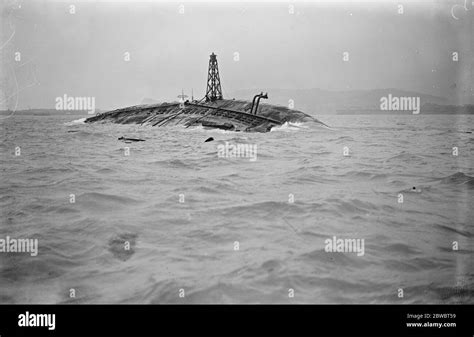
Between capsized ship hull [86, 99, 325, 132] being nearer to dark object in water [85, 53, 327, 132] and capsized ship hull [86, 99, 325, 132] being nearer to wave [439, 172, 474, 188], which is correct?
dark object in water [85, 53, 327, 132]

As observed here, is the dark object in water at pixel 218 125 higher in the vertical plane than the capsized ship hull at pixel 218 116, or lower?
lower

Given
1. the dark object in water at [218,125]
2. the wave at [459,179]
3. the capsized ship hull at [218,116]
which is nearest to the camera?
the wave at [459,179]

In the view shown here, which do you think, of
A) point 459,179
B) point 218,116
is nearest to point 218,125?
point 218,116

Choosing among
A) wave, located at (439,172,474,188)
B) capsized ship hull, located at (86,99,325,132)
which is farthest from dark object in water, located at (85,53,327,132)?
wave, located at (439,172,474,188)

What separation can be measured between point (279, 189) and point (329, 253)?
4.21 meters

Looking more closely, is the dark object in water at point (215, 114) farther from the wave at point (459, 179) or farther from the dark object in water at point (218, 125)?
the wave at point (459, 179)

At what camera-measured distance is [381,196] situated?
31.7ft

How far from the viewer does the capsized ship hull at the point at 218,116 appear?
2895 cm

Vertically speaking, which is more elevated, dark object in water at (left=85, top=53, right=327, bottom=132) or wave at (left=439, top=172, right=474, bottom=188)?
dark object in water at (left=85, top=53, right=327, bottom=132)

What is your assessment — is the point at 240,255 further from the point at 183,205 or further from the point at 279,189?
the point at 279,189

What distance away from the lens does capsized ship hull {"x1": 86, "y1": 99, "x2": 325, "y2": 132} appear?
28953mm

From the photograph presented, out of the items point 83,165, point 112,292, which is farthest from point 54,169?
point 112,292

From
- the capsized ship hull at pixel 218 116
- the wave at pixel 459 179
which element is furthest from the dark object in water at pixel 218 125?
the wave at pixel 459 179
